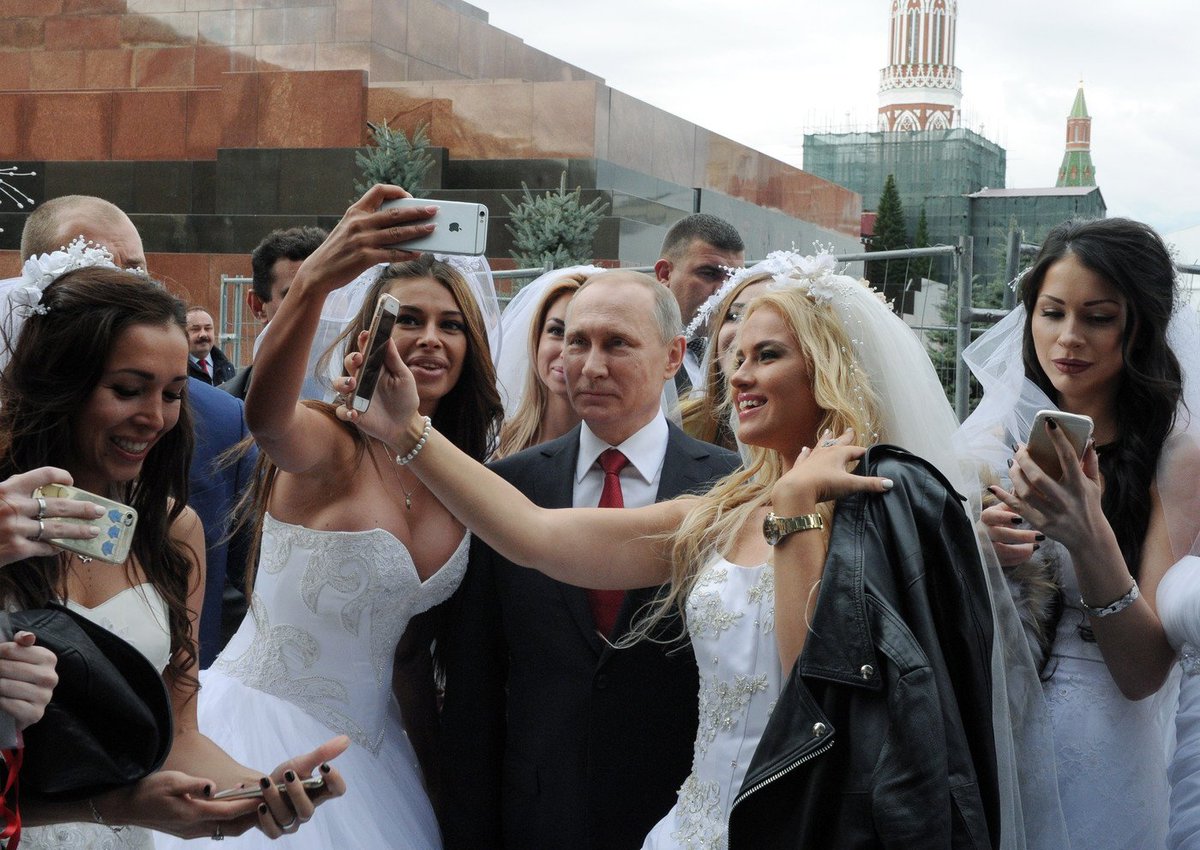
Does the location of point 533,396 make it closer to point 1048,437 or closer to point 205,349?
point 1048,437

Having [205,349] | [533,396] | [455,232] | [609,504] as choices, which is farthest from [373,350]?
[205,349]

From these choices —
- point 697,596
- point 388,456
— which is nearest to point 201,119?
point 388,456

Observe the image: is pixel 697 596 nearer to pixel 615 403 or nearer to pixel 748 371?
pixel 748 371

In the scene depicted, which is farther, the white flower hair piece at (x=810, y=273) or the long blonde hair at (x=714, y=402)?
the long blonde hair at (x=714, y=402)

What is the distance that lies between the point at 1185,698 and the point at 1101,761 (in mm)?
325

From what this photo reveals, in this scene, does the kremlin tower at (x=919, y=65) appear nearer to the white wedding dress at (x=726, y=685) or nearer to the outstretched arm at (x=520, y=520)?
the outstretched arm at (x=520, y=520)

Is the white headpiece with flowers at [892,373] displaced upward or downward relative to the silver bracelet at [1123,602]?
upward

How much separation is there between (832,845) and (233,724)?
5.80 ft

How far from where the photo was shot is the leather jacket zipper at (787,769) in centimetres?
247

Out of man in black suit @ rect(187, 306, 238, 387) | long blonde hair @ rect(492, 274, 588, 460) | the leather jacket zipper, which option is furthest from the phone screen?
man in black suit @ rect(187, 306, 238, 387)

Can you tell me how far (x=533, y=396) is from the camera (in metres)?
5.03

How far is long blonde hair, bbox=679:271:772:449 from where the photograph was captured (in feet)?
16.1

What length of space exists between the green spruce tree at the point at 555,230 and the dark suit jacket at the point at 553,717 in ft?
34.3

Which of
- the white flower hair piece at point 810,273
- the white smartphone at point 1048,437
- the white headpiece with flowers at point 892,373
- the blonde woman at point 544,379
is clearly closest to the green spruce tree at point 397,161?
the blonde woman at point 544,379
